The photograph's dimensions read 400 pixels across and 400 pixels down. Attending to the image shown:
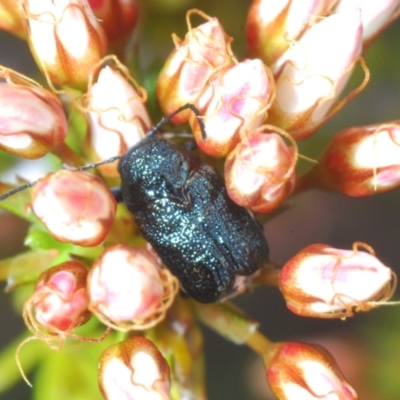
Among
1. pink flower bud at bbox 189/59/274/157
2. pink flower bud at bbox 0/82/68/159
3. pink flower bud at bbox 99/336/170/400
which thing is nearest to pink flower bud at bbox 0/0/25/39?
pink flower bud at bbox 0/82/68/159

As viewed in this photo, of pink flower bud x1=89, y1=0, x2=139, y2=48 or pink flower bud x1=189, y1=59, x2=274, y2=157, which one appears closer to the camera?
pink flower bud x1=189, y1=59, x2=274, y2=157

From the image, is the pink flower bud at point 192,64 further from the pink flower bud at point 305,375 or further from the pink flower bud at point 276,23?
the pink flower bud at point 305,375

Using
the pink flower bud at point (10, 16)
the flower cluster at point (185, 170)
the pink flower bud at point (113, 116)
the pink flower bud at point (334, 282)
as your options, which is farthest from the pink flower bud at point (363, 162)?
the pink flower bud at point (10, 16)

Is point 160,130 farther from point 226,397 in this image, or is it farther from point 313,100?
point 226,397

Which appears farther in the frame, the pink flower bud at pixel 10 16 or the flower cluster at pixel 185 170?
the pink flower bud at pixel 10 16

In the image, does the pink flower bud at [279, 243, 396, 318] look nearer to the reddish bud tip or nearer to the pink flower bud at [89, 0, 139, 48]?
the reddish bud tip
